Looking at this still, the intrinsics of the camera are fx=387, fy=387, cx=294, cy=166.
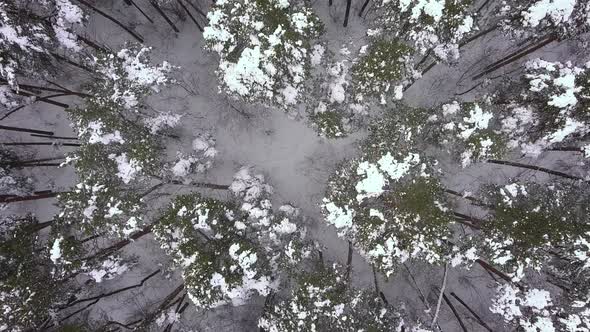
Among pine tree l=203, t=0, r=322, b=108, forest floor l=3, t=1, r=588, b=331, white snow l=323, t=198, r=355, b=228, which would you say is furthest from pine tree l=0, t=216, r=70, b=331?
white snow l=323, t=198, r=355, b=228

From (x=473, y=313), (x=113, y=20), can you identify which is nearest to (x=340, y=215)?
(x=473, y=313)

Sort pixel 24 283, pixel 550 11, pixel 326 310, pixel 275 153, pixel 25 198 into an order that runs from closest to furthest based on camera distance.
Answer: pixel 550 11, pixel 24 283, pixel 326 310, pixel 25 198, pixel 275 153

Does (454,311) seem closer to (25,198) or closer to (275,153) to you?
(275,153)

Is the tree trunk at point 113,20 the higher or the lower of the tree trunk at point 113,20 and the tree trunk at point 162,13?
the lower

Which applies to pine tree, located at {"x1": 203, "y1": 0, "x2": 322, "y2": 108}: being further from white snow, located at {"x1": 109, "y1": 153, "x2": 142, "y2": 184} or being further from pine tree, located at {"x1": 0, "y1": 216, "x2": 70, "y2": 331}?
pine tree, located at {"x1": 0, "y1": 216, "x2": 70, "y2": 331}

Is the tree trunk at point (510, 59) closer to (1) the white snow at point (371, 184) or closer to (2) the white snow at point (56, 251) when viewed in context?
(1) the white snow at point (371, 184)

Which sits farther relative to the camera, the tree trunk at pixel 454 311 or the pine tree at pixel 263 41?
the tree trunk at pixel 454 311

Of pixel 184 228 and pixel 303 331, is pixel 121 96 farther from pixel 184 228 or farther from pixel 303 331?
pixel 303 331

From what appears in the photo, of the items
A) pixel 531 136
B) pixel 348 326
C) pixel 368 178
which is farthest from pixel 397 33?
pixel 348 326

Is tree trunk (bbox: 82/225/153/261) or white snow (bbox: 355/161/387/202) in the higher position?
white snow (bbox: 355/161/387/202)

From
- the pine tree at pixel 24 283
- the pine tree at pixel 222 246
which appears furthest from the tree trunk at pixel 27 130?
the pine tree at pixel 222 246
